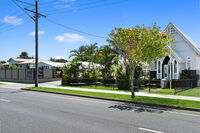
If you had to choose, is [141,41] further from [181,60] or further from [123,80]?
[181,60]

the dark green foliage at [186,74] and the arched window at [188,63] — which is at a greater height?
the arched window at [188,63]

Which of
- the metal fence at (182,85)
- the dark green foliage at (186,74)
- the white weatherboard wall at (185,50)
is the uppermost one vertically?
the white weatherboard wall at (185,50)

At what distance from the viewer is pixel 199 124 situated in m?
6.58

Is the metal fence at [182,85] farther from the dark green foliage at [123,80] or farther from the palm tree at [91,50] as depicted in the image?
the palm tree at [91,50]

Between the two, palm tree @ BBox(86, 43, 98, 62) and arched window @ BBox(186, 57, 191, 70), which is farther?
palm tree @ BBox(86, 43, 98, 62)

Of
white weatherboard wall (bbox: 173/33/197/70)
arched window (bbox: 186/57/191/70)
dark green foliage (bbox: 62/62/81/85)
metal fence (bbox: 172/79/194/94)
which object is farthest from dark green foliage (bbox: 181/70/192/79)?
dark green foliage (bbox: 62/62/81/85)

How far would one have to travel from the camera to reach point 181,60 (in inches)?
857

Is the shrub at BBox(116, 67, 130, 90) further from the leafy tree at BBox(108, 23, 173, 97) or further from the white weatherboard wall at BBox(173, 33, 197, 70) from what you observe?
the white weatherboard wall at BBox(173, 33, 197, 70)

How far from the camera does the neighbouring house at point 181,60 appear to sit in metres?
21.7

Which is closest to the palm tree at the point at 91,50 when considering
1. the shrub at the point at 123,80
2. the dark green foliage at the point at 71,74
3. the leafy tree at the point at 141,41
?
the dark green foliage at the point at 71,74

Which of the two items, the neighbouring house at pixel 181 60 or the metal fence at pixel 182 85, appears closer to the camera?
the metal fence at pixel 182 85

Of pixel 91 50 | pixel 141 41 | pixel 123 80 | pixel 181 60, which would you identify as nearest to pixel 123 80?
pixel 123 80

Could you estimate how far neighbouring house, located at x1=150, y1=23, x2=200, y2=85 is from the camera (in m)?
21.7

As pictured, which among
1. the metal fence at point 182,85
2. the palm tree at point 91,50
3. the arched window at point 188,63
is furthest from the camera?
the palm tree at point 91,50
